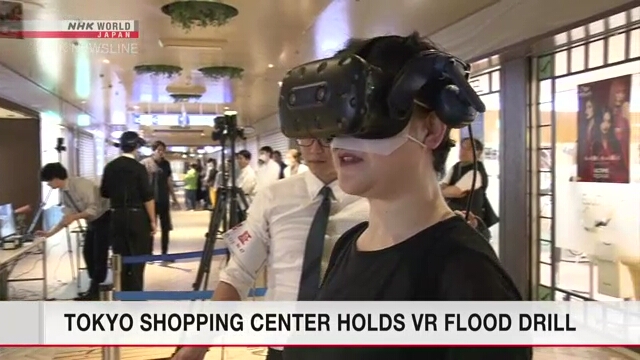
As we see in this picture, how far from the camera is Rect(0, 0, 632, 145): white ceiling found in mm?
4090

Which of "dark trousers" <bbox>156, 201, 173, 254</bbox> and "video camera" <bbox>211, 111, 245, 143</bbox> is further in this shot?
"dark trousers" <bbox>156, 201, 173, 254</bbox>

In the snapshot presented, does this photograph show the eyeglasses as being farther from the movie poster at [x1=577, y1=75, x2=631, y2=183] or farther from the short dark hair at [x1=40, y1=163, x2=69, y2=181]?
the short dark hair at [x1=40, y1=163, x2=69, y2=181]

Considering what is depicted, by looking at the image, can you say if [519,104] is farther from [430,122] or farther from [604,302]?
[430,122]

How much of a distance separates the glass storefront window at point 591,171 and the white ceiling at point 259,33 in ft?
1.50

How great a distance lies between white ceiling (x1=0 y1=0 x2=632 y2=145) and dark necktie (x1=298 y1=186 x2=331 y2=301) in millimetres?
1065

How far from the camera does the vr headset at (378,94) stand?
75 cm

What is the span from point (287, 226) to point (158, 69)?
533 centimetres

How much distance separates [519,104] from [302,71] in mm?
4099

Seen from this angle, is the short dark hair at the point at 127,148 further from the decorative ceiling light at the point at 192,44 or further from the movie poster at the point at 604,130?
the movie poster at the point at 604,130

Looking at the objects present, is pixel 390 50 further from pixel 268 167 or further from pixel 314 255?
pixel 268 167

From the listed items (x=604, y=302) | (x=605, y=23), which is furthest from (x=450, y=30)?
(x=604, y=302)

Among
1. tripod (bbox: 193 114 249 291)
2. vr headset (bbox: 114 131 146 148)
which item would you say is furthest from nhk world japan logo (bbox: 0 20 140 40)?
tripod (bbox: 193 114 249 291)

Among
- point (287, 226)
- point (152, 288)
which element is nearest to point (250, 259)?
point (287, 226)

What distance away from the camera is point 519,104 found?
4.66 m
